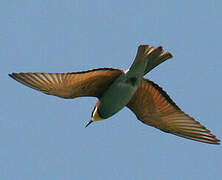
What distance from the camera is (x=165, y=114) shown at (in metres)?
9.45

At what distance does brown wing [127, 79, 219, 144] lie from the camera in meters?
9.22

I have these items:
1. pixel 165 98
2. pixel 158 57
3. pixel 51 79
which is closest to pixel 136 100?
pixel 165 98

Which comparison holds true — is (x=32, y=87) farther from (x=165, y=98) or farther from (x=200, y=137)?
(x=200, y=137)

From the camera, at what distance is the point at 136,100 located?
9.36m

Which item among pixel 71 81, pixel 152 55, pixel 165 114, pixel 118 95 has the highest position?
pixel 152 55

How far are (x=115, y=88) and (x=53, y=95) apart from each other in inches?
36.3

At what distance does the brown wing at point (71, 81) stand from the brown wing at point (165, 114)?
2.26 feet

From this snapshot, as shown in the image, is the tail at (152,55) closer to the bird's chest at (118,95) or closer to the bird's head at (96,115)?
the bird's chest at (118,95)

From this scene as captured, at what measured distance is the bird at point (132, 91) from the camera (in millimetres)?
8203

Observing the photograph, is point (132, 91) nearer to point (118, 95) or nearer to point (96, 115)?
point (118, 95)

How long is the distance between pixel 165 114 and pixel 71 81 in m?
1.92

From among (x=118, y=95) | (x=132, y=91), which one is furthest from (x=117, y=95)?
(x=132, y=91)

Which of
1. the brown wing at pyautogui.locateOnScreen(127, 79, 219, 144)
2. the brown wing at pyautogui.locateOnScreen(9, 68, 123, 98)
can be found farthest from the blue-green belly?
the brown wing at pyautogui.locateOnScreen(127, 79, 219, 144)

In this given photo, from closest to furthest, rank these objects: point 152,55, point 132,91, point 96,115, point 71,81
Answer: point 71,81 < point 152,55 < point 132,91 < point 96,115
